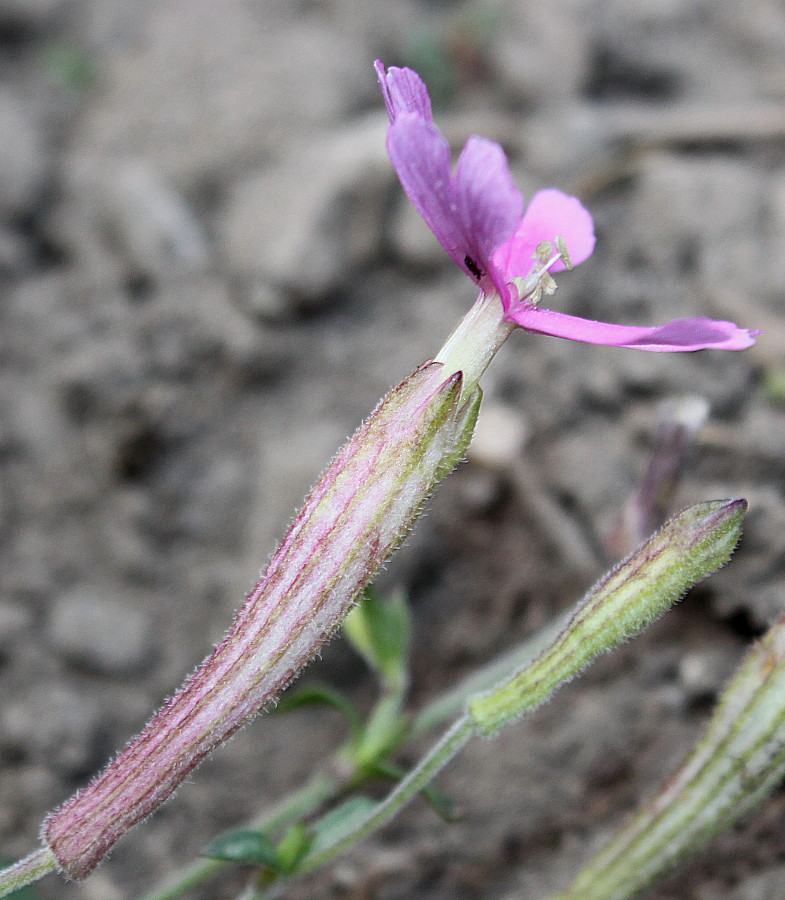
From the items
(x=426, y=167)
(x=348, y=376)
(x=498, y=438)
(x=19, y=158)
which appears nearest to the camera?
(x=426, y=167)

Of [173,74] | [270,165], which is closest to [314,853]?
[270,165]

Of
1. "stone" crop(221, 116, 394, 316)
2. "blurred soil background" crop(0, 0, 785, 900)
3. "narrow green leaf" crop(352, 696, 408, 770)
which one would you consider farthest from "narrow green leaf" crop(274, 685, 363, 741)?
"stone" crop(221, 116, 394, 316)

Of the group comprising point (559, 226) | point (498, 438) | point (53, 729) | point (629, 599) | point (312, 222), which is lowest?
point (629, 599)

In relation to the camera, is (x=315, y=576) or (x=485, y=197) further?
(x=315, y=576)

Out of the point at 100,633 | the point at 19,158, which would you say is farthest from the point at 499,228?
the point at 19,158

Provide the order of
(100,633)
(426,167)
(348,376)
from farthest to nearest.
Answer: (348,376)
(100,633)
(426,167)

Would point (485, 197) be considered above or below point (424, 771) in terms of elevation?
above

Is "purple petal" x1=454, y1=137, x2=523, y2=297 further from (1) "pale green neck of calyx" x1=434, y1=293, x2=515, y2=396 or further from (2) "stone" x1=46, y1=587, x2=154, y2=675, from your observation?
(2) "stone" x1=46, y1=587, x2=154, y2=675

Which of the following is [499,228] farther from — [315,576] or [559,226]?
[315,576]
